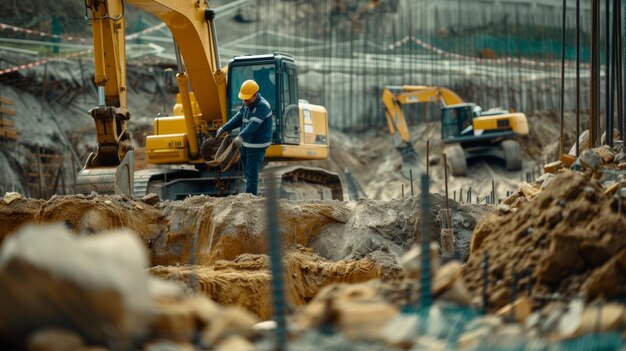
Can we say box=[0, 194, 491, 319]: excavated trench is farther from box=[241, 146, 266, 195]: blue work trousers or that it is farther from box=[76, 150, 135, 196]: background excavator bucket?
box=[241, 146, 266, 195]: blue work trousers

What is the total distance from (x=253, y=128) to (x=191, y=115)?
2.54m

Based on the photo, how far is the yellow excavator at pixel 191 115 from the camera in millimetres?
13523

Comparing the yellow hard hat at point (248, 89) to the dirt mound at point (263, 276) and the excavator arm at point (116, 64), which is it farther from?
the dirt mound at point (263, 276)

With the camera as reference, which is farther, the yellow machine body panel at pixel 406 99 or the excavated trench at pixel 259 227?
the yellow machine body panel at pixel 406 99

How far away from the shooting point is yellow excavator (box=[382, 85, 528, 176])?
25141 mm

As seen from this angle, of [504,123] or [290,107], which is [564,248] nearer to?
[290,107]

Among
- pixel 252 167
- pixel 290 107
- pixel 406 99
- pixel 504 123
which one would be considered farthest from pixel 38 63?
pixel 252 167

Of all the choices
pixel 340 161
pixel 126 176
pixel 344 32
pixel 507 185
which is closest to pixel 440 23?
pixel 344 32

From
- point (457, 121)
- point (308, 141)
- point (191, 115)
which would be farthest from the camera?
point (457, 121)

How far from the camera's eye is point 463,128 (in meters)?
25.6

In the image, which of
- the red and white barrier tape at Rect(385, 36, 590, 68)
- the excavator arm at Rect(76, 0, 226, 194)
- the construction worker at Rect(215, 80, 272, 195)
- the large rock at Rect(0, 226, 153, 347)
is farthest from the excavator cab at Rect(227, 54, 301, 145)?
the red and white barrier tape at Rect(385, 36, 590, 68)

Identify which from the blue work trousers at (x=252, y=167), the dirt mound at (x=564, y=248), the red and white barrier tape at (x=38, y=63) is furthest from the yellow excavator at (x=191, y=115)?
the red and white barrier tape at (x=38, y=63)

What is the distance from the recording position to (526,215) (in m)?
6.93

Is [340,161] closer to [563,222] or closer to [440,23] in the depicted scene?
[440,23]
